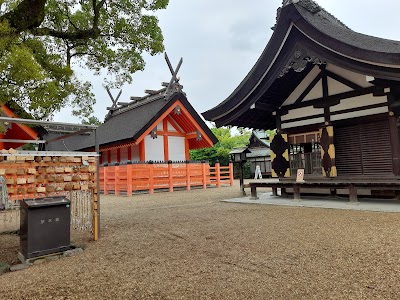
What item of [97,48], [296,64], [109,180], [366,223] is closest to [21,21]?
[97,48]

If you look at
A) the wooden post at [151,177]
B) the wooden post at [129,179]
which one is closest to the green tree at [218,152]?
the wooden post at [151,177]

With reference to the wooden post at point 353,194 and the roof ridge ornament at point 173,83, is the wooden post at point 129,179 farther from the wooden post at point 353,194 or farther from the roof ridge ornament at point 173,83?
the wooden post at point 353,194

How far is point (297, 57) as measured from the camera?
24.1ft

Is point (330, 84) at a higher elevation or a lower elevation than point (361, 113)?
higher

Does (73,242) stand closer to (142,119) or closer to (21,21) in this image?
(21,21)

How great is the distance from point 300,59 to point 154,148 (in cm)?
1059

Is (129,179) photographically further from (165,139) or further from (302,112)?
(302,112)

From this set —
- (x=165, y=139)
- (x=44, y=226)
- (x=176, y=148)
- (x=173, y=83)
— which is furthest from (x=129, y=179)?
(x=44, y=226)

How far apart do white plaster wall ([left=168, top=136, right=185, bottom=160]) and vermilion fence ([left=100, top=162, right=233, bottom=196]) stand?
2.37m

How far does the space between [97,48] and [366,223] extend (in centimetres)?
675

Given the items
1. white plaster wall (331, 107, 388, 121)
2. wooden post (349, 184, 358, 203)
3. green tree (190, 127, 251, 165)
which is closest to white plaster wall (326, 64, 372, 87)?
white plaster wall (331, 107, 388, 121)

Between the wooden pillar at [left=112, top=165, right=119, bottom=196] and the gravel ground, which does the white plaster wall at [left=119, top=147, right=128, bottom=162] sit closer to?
the wooden pillar at [left=112, top=165, right=119, bottom=196]

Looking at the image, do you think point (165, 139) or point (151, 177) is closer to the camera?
point (151, 177)

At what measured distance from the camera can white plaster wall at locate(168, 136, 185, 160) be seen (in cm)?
1694
